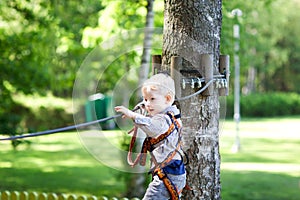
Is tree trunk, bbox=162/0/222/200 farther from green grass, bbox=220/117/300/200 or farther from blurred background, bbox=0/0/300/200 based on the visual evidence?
green grass, bbox=220/117/300/200

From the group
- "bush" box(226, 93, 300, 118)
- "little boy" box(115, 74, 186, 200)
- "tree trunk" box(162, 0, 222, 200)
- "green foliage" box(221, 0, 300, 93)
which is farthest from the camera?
"green foliage" box(221, 0, 300, 93)

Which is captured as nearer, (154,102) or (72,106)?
(154,102)

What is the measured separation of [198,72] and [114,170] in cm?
605

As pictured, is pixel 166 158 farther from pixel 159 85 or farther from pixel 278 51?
pixel 278 51

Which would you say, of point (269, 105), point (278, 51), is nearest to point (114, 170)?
point (269, 105)

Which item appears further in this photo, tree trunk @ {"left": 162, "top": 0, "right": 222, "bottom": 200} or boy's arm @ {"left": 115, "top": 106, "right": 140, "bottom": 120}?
tree trunk @ {"left": 162, "top": 0, "right": 222, "bottom": 200}

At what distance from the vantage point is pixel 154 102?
269 cm

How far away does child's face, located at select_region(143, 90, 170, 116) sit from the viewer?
269 cm

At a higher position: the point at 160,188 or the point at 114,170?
the point at 160,188

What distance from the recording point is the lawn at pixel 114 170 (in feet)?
29.1

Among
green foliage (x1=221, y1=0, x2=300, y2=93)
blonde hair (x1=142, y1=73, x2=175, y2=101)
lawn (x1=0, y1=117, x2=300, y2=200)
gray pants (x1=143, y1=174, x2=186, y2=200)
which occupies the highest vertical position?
green foliage (x1=221, y1=0, x2=300, y2=93)

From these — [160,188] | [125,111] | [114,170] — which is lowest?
[114,170]

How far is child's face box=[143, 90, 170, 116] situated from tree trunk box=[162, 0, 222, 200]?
1.55 ft

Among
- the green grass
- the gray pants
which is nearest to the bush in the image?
the green grass
